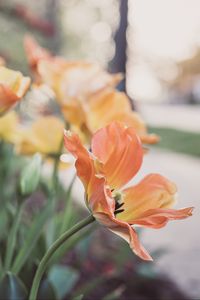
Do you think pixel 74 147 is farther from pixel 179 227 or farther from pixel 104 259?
pixel 179 227

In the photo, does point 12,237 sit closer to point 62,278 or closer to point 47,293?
point 47,293

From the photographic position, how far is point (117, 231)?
0.68 m

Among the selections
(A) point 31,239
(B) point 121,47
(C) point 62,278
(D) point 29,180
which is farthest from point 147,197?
(B) point 121,47

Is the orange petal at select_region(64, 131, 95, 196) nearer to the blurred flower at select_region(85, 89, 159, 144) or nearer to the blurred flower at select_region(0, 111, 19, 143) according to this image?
the blurred flower at select_region(85, 89, 159, 144)

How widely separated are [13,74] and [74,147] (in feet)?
0.78

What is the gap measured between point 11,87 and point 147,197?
256 mm

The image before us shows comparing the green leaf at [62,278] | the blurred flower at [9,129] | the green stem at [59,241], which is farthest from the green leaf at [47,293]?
the blurred flower at [9,129]

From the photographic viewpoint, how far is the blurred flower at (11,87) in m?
0.83

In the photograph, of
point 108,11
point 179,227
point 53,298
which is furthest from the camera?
point 108,11

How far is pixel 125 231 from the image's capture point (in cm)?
67

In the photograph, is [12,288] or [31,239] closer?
[12,288]

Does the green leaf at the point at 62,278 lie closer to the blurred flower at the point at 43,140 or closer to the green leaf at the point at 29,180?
the blurred flower at the point at 43,140

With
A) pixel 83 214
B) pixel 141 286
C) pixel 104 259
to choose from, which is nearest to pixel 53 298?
pixel 141 286

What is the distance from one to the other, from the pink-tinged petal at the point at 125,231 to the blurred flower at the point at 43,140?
0.66m
